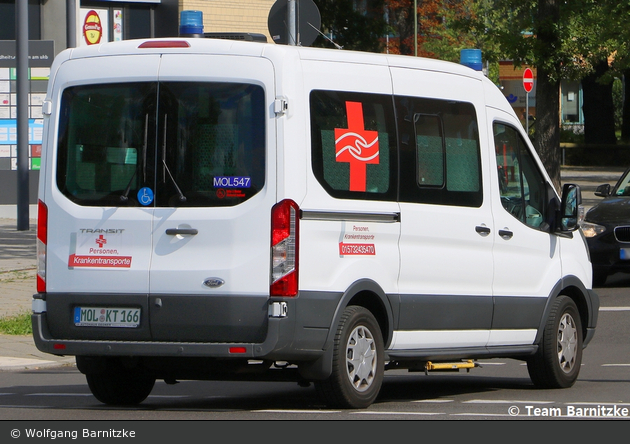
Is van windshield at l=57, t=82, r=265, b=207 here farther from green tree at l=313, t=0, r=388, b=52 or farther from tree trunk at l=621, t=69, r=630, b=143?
tree trunk at l=621, t=69, r=630, b=143

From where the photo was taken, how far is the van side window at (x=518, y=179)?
9.00m

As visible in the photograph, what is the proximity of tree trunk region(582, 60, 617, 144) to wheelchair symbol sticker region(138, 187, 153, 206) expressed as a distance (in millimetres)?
45933

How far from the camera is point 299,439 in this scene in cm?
652

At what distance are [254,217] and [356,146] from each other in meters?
0.90

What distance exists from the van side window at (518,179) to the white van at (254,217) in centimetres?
47

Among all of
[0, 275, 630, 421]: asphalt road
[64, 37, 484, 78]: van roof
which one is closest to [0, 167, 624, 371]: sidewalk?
[0, 275, 630, 421]: asphalt road

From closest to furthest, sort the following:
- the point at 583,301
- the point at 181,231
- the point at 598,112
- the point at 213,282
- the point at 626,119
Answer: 1. the point at 213,282
2. the point at 181,231
3. the point at 583,301
4. the point at 598,112
5. the point at 626,119

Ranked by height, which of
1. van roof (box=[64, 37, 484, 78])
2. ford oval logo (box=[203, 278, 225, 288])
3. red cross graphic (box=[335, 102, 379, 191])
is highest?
van roof (box=[64, 37, 484, 78])

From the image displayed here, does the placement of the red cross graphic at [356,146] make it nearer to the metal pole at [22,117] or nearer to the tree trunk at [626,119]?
the metal pole at [22,117]

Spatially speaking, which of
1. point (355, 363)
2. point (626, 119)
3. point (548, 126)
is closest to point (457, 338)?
point (355, 363)

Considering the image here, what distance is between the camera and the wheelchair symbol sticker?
7.62 meters

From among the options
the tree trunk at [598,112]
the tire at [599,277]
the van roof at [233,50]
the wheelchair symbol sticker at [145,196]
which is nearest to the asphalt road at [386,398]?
the wheelchair symbol sticker at [145,196]

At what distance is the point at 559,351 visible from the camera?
9.41 metres

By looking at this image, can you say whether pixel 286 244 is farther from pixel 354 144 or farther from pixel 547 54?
pixel 547 54
